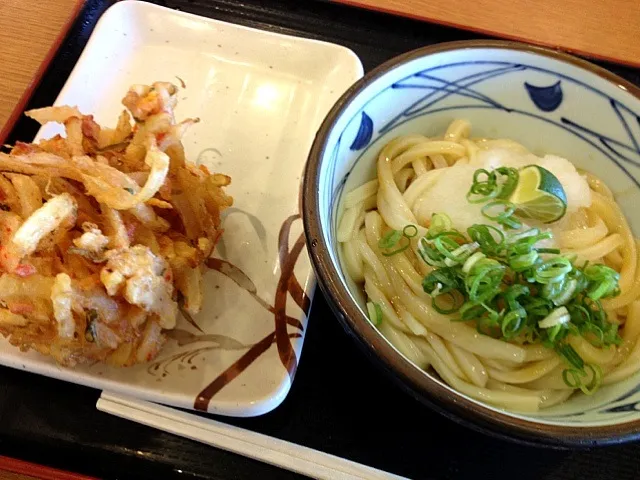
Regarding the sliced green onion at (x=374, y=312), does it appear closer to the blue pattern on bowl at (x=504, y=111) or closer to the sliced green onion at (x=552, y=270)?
the blue pattern on bowl at (x=504, y=111)

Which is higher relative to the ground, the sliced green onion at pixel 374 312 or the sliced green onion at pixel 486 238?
the sliced green onion at pixel 486 238

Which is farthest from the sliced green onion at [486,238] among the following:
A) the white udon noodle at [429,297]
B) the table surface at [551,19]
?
the table surface at [551,19]

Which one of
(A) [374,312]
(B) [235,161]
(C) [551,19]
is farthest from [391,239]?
(C) [551,19]

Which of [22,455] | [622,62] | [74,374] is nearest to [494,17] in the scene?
[622,62]

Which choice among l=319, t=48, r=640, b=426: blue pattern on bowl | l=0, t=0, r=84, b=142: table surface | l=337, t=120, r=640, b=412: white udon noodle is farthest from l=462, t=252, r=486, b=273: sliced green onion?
l=0, t=0, r=84, b=142: table surface

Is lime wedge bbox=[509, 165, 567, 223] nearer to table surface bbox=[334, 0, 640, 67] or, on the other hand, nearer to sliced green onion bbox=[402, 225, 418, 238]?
sliced green onion bbox=[402, 225, 418, 238]

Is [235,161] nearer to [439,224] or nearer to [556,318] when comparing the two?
[439,224]

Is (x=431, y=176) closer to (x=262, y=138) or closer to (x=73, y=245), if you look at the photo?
(x=262, y=138)
